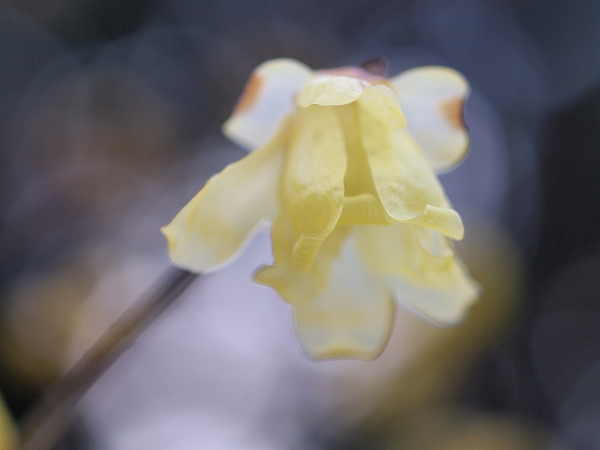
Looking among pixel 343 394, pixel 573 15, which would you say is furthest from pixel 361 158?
pixel 573 15

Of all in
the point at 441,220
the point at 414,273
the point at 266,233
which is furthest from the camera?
the point at 266,233

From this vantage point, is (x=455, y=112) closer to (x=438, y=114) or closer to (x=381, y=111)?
(x=438, y=114)

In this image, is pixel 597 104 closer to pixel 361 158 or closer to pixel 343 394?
pixel 343 394

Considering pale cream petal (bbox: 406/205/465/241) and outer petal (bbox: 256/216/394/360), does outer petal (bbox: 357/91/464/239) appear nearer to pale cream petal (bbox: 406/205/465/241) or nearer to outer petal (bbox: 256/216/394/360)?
pale cream petal (bbox: 406/205/465/241)

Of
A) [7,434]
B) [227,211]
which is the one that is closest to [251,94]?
[227,211]

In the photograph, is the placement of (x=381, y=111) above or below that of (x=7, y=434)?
above

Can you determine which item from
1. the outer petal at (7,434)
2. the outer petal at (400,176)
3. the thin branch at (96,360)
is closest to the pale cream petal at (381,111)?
the outer petal at (400,176)
